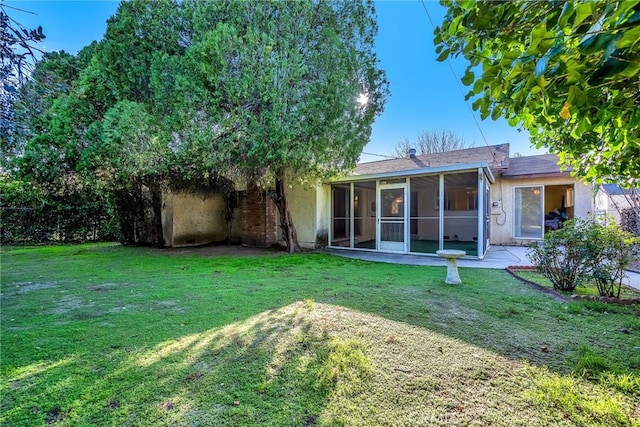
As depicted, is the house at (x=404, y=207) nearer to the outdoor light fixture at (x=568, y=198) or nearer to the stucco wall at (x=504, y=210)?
the stucco wall at (x=504, y=210)

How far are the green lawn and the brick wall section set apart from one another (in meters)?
6.24

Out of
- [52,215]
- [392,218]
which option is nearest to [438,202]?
[392,218]

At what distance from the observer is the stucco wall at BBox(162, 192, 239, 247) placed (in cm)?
1130

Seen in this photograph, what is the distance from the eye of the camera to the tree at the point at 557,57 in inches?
44.9

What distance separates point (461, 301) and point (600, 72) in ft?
12.3

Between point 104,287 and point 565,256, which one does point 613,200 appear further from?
point 104,287

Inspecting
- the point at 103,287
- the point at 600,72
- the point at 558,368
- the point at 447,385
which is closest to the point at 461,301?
the point at 558,368

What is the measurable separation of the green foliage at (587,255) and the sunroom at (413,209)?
9.42 ft

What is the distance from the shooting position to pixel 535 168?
11.1 meters

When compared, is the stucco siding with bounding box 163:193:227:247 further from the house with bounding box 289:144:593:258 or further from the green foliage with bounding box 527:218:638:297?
the green foliage with bounding box 527:218:638:297

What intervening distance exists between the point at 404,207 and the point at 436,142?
66.9 feet

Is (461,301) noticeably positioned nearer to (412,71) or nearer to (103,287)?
(103,287)

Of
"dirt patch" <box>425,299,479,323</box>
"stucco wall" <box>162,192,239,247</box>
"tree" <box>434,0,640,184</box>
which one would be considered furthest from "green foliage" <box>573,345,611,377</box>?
"stucco wall" <box>162,192,239,247</box>

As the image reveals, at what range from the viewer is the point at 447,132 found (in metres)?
26.4
